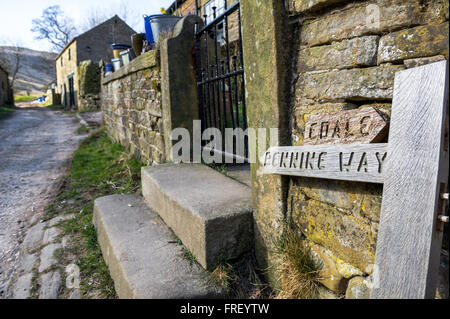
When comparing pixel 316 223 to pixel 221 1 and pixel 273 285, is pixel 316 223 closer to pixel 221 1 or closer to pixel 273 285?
pixel 273 285

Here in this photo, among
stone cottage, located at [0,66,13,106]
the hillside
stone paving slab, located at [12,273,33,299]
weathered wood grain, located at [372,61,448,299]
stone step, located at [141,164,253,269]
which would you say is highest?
the hillside

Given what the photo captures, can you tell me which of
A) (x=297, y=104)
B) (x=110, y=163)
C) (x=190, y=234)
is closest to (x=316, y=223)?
(x=297, y=104)

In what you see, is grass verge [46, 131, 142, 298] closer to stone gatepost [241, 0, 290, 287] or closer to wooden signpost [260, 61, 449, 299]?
stone gatepost [241, 0, 290, 287]

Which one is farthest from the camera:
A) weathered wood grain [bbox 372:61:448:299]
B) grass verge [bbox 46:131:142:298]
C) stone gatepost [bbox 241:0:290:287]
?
grass verge [bbox 46:131:142:298]

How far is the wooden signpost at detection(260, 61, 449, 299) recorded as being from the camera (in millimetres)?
959

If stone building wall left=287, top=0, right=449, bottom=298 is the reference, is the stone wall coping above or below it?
above

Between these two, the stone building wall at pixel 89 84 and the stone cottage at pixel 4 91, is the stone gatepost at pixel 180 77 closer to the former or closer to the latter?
the stone building wall at pixel 89 84

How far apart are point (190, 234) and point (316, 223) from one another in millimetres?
781

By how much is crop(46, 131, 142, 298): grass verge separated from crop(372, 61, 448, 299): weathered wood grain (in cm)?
162

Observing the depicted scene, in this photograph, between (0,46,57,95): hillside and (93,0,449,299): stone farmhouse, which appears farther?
(0,46,57,95): hillside

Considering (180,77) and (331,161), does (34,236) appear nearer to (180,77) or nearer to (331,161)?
(180,77)

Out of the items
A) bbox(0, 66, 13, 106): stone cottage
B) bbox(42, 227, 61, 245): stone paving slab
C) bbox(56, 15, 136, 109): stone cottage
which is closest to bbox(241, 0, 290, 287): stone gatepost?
bbox(42, 227, 61, 245): stone paving slab
